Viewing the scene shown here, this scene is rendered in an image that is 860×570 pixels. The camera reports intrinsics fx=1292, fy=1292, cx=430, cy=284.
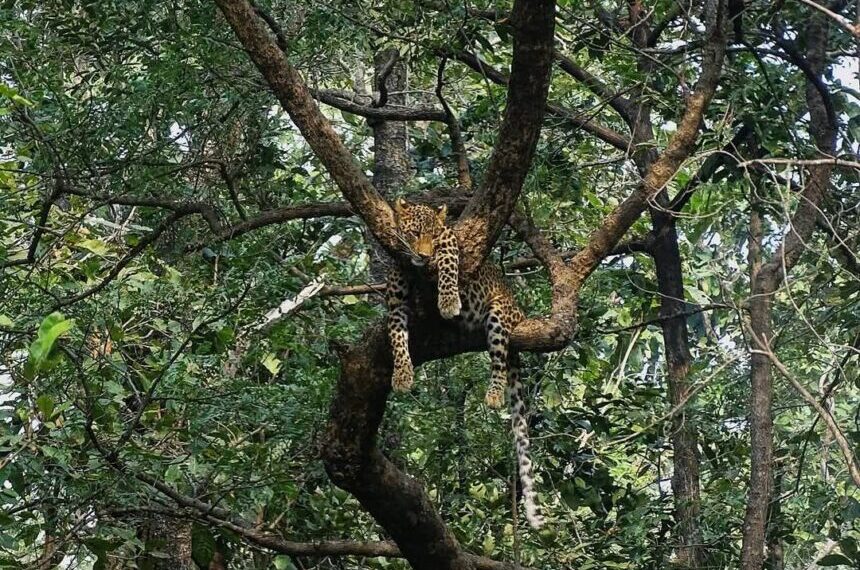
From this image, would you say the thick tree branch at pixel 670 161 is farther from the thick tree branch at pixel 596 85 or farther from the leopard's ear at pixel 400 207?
the thick tree branch at pixel 596 85

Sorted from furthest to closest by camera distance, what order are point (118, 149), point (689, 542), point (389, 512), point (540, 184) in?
point (689, 542)
point (540, 184)
point (118, 149)
point (389, 512)

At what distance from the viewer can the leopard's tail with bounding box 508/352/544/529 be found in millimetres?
6520

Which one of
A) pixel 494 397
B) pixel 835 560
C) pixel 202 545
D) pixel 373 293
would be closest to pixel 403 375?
pixel 494 397

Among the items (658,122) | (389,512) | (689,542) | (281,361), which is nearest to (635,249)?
(658,122)

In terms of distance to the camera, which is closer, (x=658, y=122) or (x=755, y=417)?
(x=755, y=417)

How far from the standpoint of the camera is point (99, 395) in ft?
19.9

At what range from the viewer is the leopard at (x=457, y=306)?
5328 millimetres

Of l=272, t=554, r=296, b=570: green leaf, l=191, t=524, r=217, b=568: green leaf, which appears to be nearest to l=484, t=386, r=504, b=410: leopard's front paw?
l=191, t=524, r=217, b=568: green leaf

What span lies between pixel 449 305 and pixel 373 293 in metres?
1.89

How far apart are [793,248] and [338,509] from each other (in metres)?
2.94

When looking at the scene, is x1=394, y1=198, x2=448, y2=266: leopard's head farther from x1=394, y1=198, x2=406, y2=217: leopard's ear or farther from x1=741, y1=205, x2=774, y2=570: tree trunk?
x1=741, y1=205, x2=774, y2=570: tree trunk

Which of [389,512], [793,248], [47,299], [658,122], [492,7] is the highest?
[658,122]

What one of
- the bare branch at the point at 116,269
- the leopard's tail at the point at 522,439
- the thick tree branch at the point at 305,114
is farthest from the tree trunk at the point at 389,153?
the thick tree branch at the point at 305,114

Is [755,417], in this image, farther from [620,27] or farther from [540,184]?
[620,27]
